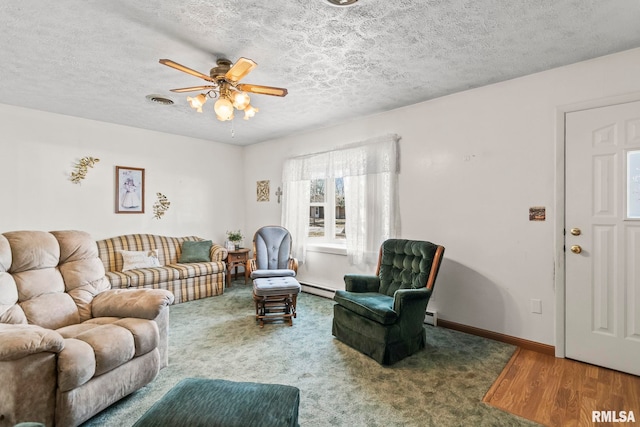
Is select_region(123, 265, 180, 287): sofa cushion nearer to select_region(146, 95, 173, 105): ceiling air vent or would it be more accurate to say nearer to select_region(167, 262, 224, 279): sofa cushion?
select_region(167, 262, 224, 279): sofa cushion

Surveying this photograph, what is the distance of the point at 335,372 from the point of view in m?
2.44

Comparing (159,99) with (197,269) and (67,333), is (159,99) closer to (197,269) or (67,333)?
(197,269)

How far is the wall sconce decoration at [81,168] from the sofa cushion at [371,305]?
3801mm

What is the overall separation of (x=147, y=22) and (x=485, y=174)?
3.09 meters

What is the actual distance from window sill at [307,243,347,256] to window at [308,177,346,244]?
0.10 metres


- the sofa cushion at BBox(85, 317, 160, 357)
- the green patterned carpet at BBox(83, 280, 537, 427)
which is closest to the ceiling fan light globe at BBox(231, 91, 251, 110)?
the sofa cushion at BBox(85, 317, 160, 357)

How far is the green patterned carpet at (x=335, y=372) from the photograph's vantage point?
1.92 m

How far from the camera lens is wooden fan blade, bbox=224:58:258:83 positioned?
6.83 ft

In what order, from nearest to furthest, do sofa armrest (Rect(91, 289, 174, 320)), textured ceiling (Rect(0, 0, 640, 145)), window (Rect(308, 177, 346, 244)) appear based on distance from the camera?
textured ceiling (Rect(0, 0, 640, 145))
sofa armrest (Rect(91, 289, 174, 320))
window (Rect(308, 177, 346, 244))

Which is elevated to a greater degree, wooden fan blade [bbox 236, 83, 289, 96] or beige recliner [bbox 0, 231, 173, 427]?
wooden fan blade [bbox 236, 83, 289, 96]

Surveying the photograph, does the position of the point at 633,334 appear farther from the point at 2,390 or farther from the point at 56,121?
the point at 56,121

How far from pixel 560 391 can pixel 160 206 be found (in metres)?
5.21

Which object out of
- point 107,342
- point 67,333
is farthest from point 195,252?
point 107,342

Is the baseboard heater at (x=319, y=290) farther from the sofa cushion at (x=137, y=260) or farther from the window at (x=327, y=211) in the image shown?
the sofa cushion at (x=137, y=260)
